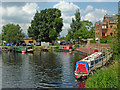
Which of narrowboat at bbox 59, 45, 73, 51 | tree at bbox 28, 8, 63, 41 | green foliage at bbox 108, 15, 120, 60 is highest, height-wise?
tree at bbox 28, 8, 63, 41

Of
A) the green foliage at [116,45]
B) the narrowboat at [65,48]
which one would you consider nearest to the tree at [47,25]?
the narrowboat at [65,48]

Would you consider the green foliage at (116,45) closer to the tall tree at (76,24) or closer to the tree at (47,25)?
the tree at (47,25)

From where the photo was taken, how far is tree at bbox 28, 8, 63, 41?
11047cm

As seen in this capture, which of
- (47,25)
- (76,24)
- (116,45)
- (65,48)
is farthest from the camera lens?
(76,24)

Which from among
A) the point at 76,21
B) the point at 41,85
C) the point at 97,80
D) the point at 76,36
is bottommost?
the point at 41,85

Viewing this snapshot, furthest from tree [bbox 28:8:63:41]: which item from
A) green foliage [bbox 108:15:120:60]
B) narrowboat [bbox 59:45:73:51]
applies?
green foliage [bbox 108:15:120:60]

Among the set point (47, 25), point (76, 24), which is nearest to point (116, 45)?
point (47, 25)

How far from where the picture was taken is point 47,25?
111125mm

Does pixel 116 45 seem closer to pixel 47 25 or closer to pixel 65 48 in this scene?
pixel 65 48

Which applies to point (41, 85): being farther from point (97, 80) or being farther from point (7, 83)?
point (97, 80)

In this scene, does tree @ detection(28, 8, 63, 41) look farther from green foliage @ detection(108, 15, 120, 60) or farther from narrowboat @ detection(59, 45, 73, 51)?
green foliage @ detection(108, 15, 120, 60)

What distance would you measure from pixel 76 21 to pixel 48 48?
135 feet

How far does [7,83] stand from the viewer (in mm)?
25375

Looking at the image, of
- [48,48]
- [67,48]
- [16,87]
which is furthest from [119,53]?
[48,48]
